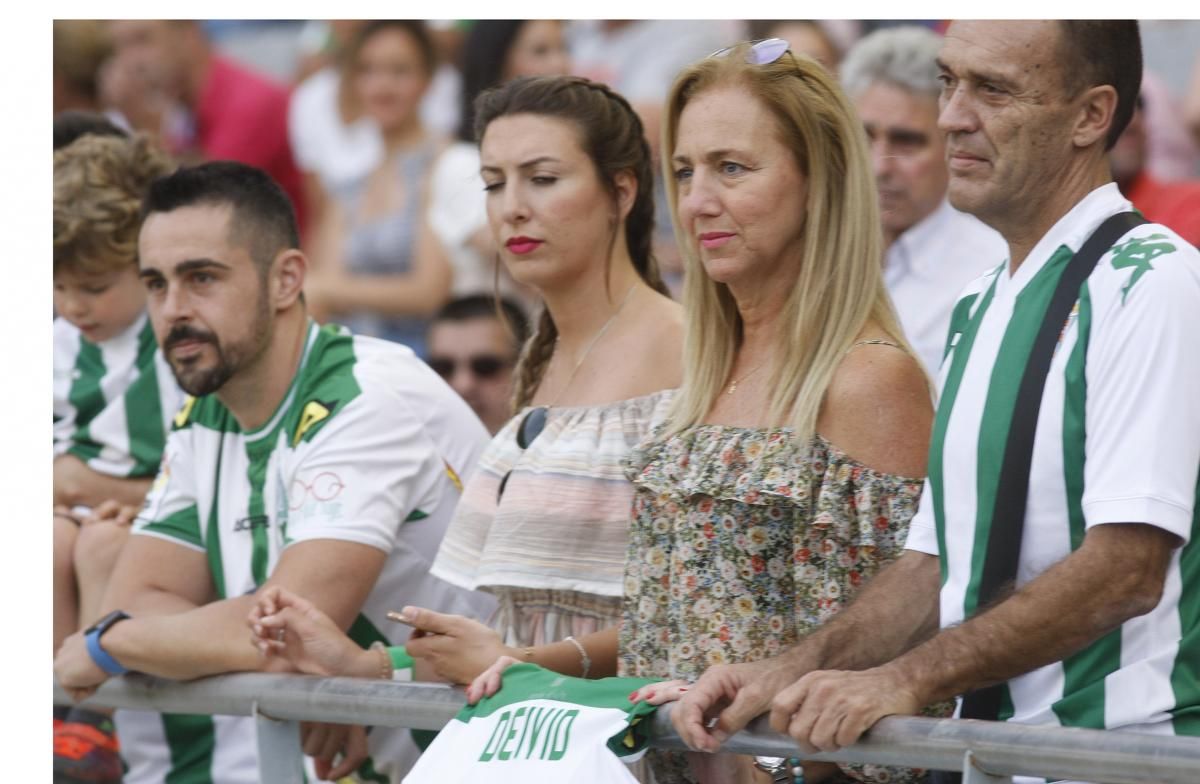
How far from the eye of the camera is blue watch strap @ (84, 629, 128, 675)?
12.4 feet

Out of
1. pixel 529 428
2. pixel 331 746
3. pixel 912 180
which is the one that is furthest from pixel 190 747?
pixel 912 180

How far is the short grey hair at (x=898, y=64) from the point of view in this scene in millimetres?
4746

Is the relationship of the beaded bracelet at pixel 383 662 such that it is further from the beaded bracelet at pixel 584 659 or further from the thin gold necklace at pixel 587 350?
the thin gold necklace at pixel 587 350

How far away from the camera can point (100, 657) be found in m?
3.80

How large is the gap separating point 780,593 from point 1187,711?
68cm

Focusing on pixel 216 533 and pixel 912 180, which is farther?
pixel 912 180

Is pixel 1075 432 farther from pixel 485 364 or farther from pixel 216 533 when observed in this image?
pixel 485 364

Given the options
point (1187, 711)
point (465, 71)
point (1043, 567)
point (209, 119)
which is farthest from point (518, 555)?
point (209, 119)

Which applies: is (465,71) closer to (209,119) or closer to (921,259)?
(209,119)

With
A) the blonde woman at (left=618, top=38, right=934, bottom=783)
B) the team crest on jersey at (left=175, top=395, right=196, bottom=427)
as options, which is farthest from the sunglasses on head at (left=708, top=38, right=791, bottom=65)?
the team crest on jersey at (left=175, top=395, right=196, bottom=427)

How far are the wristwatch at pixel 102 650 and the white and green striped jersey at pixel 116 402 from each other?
0.98 meters

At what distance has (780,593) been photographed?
294 centimetres

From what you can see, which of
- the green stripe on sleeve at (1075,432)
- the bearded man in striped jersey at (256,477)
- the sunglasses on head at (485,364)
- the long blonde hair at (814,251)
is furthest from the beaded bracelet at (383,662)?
the sunglasses on head at (485,364)

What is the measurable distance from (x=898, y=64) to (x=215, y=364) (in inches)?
76.0
